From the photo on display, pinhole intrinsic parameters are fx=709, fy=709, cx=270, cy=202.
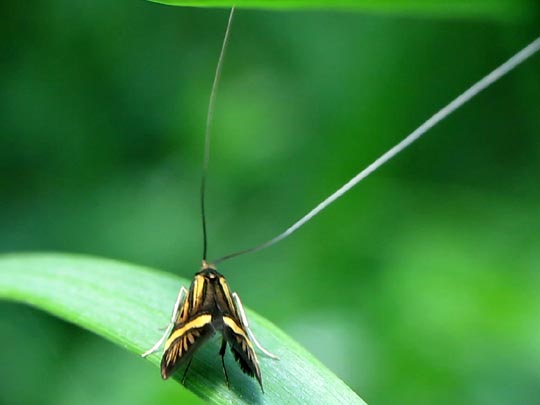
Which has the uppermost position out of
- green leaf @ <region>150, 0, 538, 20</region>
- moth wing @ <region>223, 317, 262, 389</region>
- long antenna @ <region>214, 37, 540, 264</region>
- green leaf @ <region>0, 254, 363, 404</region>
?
green leaf @ <region>150, 0, 538, 20</region>

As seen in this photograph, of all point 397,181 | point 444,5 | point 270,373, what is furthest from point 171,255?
point 444,5

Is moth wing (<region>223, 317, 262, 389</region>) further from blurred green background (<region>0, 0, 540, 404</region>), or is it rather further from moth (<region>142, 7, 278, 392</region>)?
blurred green background (<region>0, 0, 540, 404</region>)

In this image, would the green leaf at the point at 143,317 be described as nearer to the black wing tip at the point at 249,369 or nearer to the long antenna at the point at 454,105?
the black wing tip at the point at 249,369

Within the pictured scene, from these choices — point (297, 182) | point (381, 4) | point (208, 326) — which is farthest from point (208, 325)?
point (297, 182)

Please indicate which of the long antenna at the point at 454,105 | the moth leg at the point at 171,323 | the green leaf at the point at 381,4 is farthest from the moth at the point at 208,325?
the long antenna at the point at 454,105

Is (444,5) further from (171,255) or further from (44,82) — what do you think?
(44,82)

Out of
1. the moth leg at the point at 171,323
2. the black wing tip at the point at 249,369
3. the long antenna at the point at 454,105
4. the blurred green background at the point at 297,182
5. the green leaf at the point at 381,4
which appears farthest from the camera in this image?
the blurred green background at the point at 297,182

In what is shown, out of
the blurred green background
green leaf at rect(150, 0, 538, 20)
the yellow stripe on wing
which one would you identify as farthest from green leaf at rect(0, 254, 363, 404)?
the blurred green background
